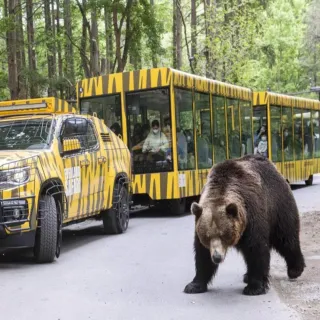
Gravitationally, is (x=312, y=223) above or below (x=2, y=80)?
below

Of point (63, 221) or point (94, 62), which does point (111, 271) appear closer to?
point (63, 221)

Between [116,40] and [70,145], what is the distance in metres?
13.0

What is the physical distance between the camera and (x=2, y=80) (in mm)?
25891

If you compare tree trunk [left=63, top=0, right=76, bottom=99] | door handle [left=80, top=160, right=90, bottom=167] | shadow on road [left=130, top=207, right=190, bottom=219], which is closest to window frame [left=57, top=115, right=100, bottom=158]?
door handle [left=80, top=160, right=90, bottom=167]

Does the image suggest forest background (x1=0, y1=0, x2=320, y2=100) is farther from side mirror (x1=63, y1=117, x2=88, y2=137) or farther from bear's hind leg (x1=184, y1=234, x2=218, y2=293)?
bear's hind leg (x1=184, y1=234, x2=218, y2=293)

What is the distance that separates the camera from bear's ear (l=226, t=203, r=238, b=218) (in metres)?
5.74

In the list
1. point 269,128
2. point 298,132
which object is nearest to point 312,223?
point 269,128

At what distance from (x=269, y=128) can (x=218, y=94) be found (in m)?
5.46

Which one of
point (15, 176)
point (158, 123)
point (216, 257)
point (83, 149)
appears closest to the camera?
point (216, 257)

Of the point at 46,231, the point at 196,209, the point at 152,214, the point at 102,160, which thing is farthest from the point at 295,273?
the point at 152,214

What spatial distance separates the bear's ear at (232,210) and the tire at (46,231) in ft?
10.6

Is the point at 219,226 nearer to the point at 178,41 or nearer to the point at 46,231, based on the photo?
the point at 46,231

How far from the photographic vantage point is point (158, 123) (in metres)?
14.4

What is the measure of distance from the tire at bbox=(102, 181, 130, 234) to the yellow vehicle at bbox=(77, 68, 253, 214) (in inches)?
97.7
